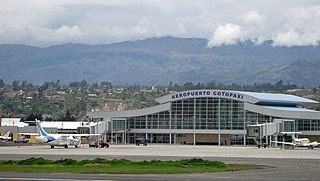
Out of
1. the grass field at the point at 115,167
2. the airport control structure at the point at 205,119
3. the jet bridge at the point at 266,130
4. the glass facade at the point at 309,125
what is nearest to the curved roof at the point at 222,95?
the airport control structure at the point at 205,119

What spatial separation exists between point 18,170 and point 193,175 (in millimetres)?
13380

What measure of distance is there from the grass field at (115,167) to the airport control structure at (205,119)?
101 metres

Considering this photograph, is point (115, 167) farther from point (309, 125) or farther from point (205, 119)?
point (309, 125)

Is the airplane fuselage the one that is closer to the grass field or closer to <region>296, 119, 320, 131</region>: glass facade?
<region>296, 119, 320, 131</region>: glass facade

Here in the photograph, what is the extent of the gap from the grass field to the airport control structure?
101 meters

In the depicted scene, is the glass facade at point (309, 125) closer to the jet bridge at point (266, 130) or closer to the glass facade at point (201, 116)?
the jet bridge at point (266, 130)

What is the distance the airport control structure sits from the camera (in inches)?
6535

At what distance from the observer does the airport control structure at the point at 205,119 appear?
166m

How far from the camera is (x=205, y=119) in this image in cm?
17025

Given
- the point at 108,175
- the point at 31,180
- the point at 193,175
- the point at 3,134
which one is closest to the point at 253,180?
the point at 193,175

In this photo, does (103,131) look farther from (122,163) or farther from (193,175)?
(193,175)

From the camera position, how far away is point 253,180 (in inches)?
1833

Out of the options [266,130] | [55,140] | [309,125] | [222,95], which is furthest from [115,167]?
[309,125]

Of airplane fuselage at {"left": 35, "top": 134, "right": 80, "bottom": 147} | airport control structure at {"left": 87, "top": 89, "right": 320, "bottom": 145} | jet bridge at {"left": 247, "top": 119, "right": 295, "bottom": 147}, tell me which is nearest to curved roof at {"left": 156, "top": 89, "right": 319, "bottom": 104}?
airport control structure at {"left": 87, "top": 89, "right": 320, "bottom": 145}
